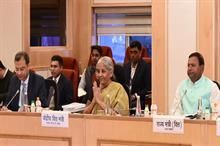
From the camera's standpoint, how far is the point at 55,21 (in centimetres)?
879

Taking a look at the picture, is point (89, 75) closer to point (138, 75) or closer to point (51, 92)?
point (138, 75)

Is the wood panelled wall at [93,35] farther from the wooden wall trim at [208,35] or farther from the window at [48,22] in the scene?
the window at [48,22]

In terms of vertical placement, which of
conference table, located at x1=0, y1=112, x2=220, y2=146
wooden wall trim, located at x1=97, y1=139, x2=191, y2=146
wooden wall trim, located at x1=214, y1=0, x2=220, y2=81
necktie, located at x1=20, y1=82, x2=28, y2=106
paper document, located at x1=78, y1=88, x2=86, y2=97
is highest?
wooden wall trim, located at x1=214, y1=0, x2=220, y2=81

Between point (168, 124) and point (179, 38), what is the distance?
2333mm

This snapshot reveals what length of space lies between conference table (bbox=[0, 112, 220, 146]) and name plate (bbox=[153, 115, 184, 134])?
26 millimetres

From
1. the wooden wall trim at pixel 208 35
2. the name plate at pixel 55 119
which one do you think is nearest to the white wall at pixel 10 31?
the wooden wall trim at pixel 208 35

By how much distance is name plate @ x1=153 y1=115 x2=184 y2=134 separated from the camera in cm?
352

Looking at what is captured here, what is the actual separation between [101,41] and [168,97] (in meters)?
3.29

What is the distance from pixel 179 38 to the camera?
227 inches

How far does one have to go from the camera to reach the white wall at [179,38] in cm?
572

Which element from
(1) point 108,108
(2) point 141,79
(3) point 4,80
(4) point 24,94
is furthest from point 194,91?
(3) point 4,80

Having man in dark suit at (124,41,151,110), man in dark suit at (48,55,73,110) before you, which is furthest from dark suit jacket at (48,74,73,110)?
man in dark suit at (124,41,151,110)

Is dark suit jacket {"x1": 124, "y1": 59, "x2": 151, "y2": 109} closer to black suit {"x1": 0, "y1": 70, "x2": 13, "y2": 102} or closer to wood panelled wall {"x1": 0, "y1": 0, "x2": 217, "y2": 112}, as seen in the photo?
wood panelled wall {"x1": 0, "y1": 0, "x2": 217, "y2": 112}

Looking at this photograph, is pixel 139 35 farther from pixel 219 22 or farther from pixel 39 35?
pixel 219 22
